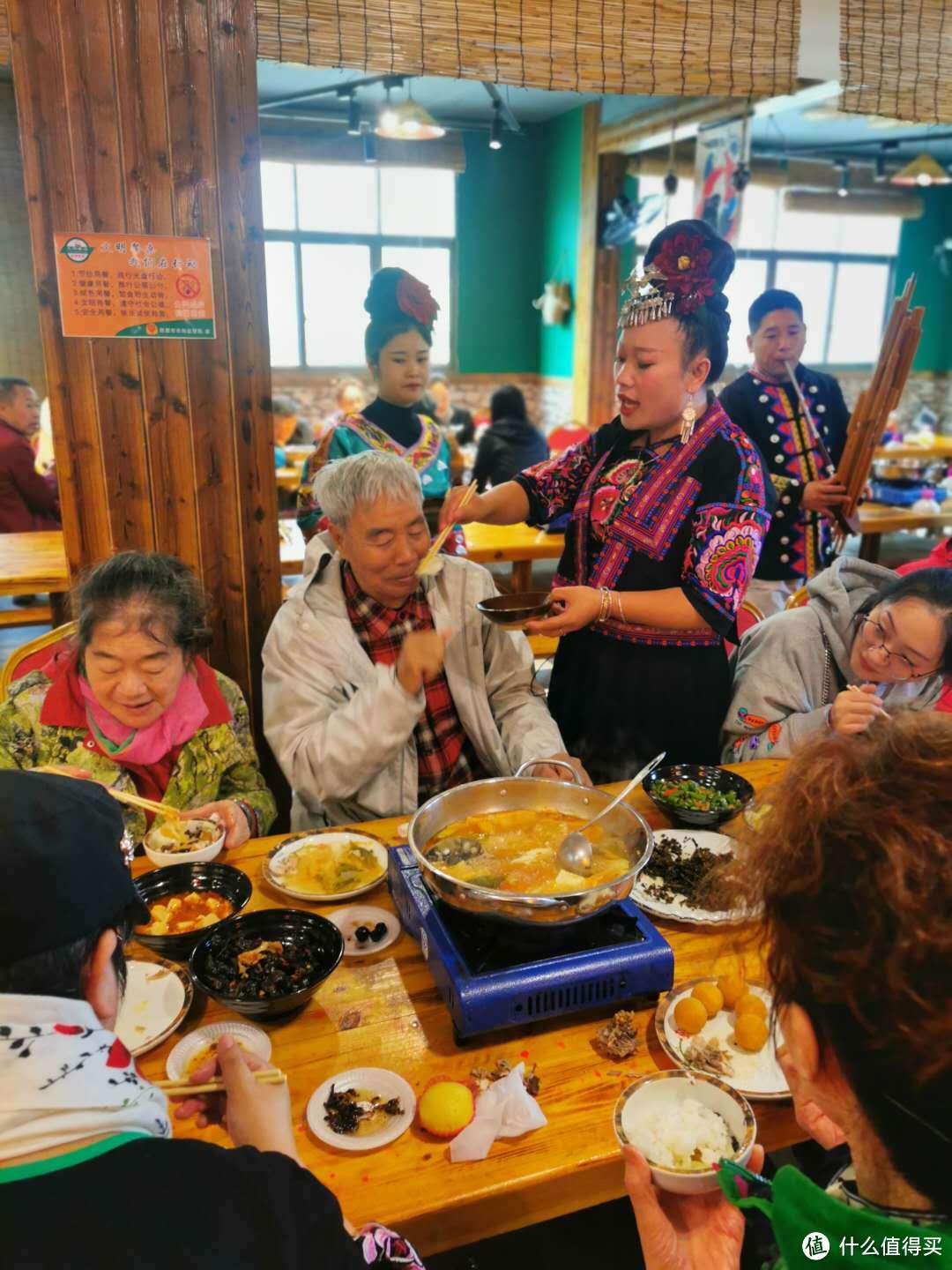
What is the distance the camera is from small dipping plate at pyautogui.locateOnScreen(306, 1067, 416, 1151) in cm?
112

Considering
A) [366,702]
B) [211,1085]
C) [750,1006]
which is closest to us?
[211,1085]

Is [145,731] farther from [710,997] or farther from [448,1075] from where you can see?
[710,997]

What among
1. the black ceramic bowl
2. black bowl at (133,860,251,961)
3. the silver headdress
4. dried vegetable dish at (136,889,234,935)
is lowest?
dried vegetable dish at (136,889,234,935)

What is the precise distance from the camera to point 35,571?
150 inches

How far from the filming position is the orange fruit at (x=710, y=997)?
135 centimetres

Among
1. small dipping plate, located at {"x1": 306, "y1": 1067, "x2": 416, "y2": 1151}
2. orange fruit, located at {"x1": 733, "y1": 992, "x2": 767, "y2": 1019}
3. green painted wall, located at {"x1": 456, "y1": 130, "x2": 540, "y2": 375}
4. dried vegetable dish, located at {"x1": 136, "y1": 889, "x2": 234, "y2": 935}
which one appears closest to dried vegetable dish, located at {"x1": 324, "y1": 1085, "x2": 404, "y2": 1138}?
small dipping plate, located at {"x1": 306, "y1": 1067, "x2": 416, "y2": 1151}

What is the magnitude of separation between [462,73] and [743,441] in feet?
4.37

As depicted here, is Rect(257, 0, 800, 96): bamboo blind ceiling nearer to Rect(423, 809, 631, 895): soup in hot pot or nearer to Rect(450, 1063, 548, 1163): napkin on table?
Rect(423, 809, 631, 895): soup in hot pot

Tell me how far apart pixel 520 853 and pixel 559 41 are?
92.1 inches

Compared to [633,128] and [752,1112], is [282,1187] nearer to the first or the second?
[752,1112]

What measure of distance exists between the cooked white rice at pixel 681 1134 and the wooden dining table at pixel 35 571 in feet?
9.51

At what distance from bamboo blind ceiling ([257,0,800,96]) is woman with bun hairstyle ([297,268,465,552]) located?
30.2 inches

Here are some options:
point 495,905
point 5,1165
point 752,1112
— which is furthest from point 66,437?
point 752,1112

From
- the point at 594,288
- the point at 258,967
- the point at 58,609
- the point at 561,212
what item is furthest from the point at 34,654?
the point at 561,212
